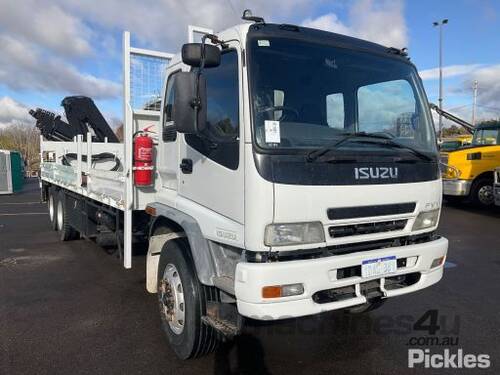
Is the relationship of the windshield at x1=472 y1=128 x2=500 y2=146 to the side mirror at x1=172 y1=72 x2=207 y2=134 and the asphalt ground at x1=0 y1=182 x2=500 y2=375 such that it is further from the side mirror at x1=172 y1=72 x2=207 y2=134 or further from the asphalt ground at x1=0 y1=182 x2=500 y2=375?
the side mirror at x1=172 y1=72 x2=207 y2=134

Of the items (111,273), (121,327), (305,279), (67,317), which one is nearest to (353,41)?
(305,279)

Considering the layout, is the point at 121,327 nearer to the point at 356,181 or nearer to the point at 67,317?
the point at 67,317

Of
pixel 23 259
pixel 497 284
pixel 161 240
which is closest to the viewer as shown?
pixel 161 240

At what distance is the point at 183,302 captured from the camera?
3.62 metres

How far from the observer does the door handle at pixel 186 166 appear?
365 cm

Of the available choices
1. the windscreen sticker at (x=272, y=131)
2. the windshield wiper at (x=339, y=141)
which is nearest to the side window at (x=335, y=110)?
the windshield wiper at (x=339, y=141)

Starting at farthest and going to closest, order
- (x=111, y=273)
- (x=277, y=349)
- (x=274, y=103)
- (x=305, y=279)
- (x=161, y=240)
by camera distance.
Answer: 1. (x=111, y=273)
2. (x=161, y=240)
3. (x=277, y=349)
4. (x=274, y=103)
5. (x=305, y=279)

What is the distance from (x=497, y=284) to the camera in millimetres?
5793

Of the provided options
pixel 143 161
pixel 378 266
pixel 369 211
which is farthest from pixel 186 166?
pixel 378 266

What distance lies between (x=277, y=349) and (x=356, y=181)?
1.69m

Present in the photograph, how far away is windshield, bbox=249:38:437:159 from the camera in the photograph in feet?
10.1

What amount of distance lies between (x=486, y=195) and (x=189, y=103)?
1158 centimetres

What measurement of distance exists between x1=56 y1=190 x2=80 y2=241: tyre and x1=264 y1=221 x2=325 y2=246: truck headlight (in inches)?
237

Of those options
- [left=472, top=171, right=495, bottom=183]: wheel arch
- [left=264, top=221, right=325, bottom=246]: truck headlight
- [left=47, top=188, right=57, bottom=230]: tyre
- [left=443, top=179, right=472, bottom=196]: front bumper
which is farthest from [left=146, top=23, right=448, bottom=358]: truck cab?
[left=472, top=171, right=495, bottom=183]: wheel arch
